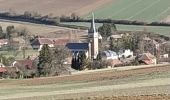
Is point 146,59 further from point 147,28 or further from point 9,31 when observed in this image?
point 9,31

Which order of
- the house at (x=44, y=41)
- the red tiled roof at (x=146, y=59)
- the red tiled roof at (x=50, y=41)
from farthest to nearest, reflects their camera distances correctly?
the house at (x=44, y=41), the red tiled roof at (x=50, y=41), the red tiled roof at (x=146, y=59)

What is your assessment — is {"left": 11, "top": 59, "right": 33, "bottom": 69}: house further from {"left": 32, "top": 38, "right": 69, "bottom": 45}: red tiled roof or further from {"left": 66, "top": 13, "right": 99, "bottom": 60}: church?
{"left": 32, "top": 38, "right": 69, "bottom": 45}: red tiled roof

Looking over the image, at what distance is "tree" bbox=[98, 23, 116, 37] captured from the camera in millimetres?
109925

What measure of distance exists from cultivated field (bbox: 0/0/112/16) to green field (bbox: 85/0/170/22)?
3.43m

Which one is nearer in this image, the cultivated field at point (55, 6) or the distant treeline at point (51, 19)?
the distant treeline at point (51, 19)

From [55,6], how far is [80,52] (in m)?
40.4

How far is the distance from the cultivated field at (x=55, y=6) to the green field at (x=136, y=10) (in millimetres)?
3432

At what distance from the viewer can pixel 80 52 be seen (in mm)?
92438

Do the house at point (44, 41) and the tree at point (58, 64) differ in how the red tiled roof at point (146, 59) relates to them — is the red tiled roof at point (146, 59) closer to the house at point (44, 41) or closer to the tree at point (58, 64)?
the tree at point (58, 64)

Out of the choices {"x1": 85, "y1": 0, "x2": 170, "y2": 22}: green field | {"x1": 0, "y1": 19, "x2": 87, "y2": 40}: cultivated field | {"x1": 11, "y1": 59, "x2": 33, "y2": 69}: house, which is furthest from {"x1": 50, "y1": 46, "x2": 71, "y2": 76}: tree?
{"x1": 85, "y1": 0, "x2": 170, "y2": 22}: green field

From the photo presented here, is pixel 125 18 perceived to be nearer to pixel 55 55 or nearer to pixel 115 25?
pixel 115 25

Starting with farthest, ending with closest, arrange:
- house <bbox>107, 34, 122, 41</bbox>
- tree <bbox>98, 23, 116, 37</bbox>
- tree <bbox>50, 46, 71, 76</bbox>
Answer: tree <bbox>98, 23, 116, 37</bbox>, house <bbox>107, 34, 122, 41</bbox>, tree <bbox>50, 46, 71, 76</bbox>

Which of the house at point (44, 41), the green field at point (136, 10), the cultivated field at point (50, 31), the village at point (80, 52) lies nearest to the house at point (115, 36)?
the village at point (80, 52)

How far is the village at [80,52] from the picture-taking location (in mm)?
66312
